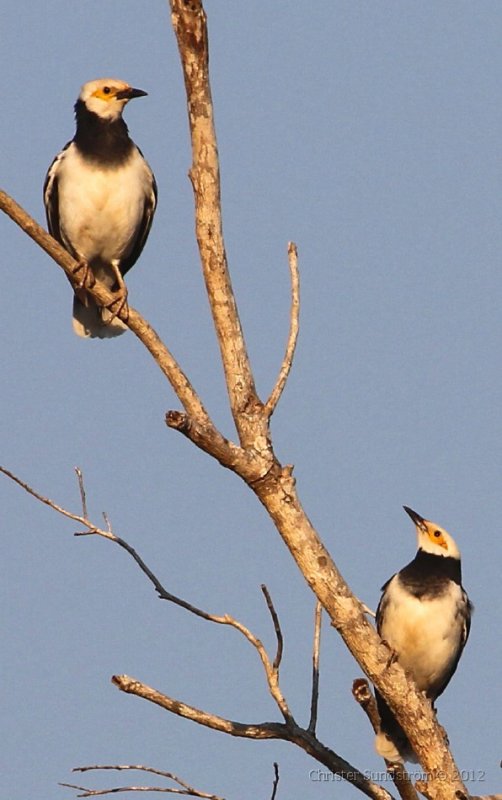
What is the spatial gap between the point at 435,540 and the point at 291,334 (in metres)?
3.70

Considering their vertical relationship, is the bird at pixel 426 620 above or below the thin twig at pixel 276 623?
above

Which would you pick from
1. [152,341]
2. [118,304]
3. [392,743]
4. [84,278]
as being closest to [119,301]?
[118,304]

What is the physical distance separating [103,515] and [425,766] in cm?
209

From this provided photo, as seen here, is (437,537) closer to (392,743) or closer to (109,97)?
(392,743)

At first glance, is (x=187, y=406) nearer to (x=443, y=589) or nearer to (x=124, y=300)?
(x=124, y=300)

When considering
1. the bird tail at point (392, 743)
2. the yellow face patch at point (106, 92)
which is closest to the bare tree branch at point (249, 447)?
the bird tail at point (392, 743)

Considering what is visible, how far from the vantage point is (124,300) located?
339 inches

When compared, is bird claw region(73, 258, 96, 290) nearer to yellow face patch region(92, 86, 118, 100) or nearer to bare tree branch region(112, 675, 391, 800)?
yellow face patch region(92, 86, 118, 100)

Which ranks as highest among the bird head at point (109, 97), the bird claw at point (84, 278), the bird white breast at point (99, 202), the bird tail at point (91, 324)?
the bird head at point (109, 97)

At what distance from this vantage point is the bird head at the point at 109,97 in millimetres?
10164

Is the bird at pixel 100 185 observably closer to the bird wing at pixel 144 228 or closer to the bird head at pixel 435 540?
the bird wing at pixel 144 228

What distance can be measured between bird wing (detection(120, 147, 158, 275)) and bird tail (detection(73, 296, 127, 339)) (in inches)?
16.4

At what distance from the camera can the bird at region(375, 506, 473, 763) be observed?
31.1ft

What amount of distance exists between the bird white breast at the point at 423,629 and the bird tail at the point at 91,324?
3.02 m
